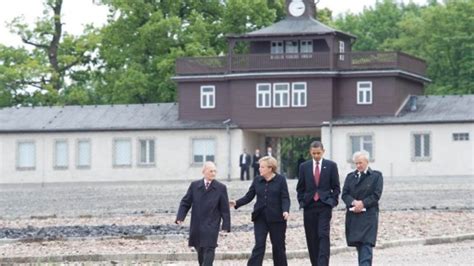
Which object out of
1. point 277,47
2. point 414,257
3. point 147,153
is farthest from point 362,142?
point 414,257

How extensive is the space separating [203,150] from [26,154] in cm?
897

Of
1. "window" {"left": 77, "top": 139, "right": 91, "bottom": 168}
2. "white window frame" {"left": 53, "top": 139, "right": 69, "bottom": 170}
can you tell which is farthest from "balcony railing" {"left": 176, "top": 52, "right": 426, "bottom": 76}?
"white window frame" {"left": 53, "top": 139, "right": 69, "bottom": 170}

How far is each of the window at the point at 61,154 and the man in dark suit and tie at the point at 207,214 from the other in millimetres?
59094

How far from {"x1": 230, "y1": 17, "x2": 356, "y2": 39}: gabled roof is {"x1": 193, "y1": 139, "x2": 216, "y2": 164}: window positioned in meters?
5.33

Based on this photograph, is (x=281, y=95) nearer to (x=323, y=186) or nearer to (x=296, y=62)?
(x=296, y=62)

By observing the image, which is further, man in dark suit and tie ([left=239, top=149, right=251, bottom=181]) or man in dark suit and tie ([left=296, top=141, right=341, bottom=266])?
man in dark suit and tie ([left=239, top=149, right=251, bottom=181])

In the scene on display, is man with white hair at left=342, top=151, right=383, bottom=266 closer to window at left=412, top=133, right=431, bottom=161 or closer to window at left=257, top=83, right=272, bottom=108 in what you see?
window at left=412, top=133, right=431, bottom=161

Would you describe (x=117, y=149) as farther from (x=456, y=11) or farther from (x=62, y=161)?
(x=456, y=11)

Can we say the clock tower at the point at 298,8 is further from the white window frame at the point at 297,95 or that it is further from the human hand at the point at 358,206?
the human hand at the point at 358,206

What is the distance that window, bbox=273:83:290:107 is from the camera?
79.4 metres

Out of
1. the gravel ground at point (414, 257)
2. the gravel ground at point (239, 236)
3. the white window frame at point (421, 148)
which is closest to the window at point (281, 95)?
the white window frame at point (421, 148)

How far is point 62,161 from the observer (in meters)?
81.8

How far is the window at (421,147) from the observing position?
76.8 meters

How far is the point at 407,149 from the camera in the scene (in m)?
76.8
